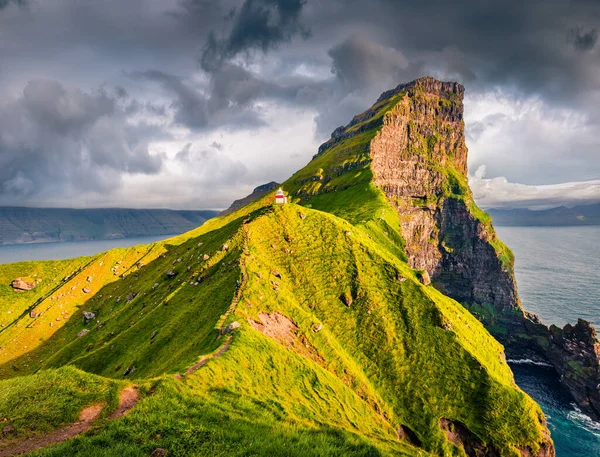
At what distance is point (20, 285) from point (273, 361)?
134 metres

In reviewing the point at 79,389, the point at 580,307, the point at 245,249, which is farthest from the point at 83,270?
the point at 580,307

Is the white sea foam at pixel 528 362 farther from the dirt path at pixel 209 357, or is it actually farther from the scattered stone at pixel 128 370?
the scattered stone at pixel 128 370

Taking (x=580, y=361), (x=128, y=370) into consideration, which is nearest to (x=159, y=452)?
(x=128, y=370)

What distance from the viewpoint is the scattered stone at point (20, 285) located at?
371ft

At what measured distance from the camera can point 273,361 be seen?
38.0 meters

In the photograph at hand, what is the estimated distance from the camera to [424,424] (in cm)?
4881

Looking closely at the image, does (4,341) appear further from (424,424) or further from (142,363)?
(424,424)

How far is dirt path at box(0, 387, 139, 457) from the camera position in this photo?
1711 centimetres

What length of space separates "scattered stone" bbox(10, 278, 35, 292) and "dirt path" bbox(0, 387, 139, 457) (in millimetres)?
133488

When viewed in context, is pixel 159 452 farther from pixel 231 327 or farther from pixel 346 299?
pixel 346 299

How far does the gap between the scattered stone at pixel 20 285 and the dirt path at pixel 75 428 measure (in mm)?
133488

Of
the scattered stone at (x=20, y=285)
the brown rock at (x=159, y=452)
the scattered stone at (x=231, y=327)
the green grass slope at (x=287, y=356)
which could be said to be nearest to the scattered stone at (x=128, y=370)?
the green grass slope at (x=287, y=356)

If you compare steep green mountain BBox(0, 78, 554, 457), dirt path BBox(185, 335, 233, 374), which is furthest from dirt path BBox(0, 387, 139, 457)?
dirt path BBox(185, 335, 233, 374)

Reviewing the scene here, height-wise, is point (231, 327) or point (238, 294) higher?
point (238, 294)
